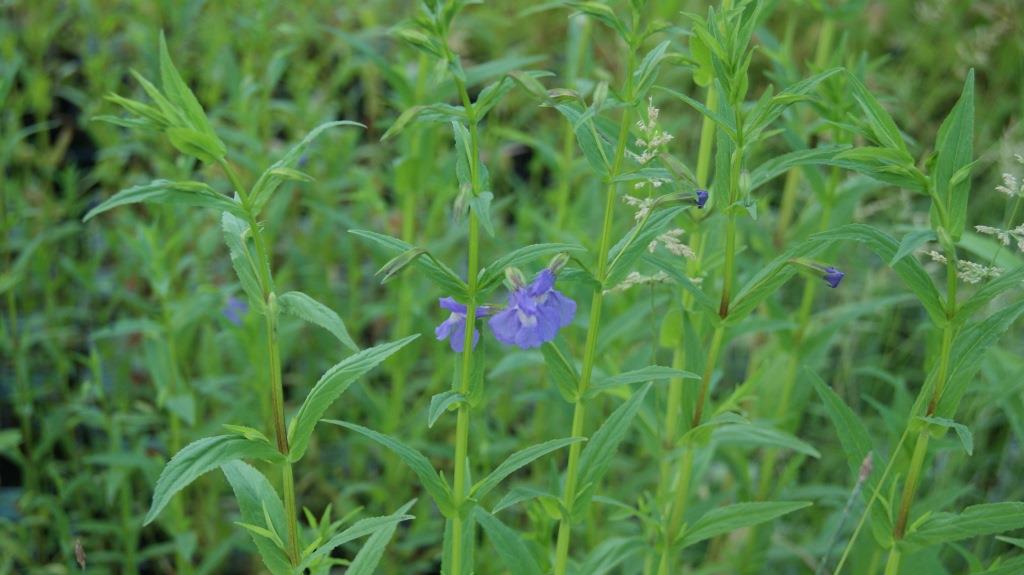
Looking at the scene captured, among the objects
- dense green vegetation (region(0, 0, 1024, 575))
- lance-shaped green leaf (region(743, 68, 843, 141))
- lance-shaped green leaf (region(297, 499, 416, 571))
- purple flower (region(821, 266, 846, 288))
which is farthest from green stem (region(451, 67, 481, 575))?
purple flower (region(821, 266, 846, 288))

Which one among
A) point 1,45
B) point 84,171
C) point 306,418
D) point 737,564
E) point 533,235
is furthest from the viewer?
point 84,171

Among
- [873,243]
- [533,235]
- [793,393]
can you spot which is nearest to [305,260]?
[533,235]

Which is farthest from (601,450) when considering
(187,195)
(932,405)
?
(187,195)

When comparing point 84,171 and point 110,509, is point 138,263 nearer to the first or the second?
point 110,509

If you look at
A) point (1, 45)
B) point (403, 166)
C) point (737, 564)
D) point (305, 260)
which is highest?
point (1, 45)

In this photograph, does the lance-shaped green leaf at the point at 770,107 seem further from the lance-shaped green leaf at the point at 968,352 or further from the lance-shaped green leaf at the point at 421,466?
the lance-shaped green leaf at the point at 421,466

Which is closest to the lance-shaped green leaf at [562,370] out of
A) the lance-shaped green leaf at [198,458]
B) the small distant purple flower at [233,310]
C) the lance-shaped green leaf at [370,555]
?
the lance-shaped green leaf at [370,555]
